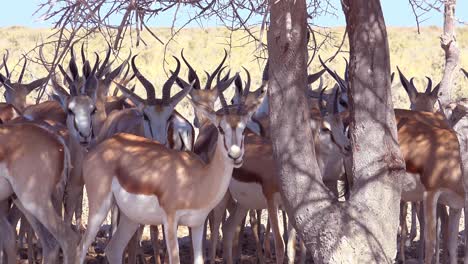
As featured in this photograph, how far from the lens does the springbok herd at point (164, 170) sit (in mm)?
8516

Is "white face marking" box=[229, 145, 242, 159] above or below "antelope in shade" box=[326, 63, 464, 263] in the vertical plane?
above

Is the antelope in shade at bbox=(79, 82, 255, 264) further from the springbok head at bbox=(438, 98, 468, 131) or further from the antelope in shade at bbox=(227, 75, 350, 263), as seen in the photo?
the springbok head at bbox=(438, 98, 468, 131)

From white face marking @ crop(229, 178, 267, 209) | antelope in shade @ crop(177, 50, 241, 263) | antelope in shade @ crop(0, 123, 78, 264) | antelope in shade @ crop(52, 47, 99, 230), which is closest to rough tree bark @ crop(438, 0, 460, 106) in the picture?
antelope in shade @ crop(177, 50, 241, 263)

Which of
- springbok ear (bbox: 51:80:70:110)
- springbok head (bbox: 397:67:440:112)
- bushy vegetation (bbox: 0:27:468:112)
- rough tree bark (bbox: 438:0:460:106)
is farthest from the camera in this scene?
bushy vegetation (bbox: 0:27:468:112)

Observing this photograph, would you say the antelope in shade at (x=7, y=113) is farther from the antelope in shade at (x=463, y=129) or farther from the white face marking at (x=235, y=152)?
the antelope in shade at (x=463, y=129)

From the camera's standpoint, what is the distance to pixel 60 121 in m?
12.9

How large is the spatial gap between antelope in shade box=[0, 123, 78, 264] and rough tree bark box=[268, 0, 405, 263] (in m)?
2.52

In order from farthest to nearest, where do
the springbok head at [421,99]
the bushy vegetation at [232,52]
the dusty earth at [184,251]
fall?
the bushy vegetation at [232,52] → the springbok head at [421,99] → the dusty earth at [184,251]

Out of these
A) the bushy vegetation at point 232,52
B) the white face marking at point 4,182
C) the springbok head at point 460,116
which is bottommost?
the bushy vegetation at point 232,52

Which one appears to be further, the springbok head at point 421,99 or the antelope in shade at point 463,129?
the springbok head at point 421,99

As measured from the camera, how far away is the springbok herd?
8.52 metres

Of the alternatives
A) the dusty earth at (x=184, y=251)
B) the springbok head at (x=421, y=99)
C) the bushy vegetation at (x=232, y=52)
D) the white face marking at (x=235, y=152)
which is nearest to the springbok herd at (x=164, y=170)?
the white face marking at (x=235, y=152)

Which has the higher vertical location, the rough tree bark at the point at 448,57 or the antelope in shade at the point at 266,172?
the rough tree bark at the point at 448,57

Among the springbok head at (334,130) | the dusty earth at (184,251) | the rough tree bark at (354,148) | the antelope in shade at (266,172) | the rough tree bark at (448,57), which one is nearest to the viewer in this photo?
the rough tree bark at (354,148)
